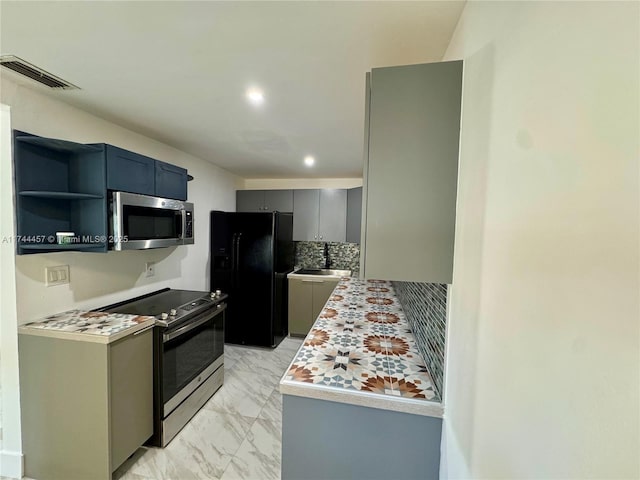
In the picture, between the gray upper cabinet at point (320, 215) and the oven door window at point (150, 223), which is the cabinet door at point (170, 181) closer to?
the oven door window at point (150, 223)

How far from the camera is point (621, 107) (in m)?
0.32

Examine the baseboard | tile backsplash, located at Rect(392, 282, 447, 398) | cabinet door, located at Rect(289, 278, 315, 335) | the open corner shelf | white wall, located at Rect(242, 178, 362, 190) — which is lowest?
the baseboard

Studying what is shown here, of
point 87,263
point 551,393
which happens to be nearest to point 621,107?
point 551,393

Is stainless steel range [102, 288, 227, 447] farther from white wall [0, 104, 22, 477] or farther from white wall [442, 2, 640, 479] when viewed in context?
white wall [442, 2, 640, 479]

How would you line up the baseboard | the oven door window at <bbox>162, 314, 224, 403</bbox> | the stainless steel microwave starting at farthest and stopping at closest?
the oven door window at <bbox>162, 314, 224, 403</bbox>
the stainless steel microwave
the baseboard

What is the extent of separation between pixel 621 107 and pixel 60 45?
184cm

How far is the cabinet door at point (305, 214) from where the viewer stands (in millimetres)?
3996

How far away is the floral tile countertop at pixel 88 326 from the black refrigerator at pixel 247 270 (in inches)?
64.4

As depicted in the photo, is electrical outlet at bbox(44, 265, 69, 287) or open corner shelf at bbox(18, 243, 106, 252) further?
electrical outlet at bbox(44, 265, 69, 287)

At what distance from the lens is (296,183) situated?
431 cm

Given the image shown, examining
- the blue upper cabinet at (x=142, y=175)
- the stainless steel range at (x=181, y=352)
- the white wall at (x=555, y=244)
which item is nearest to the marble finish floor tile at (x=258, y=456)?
the stainless steel range at (x=181, y=352)

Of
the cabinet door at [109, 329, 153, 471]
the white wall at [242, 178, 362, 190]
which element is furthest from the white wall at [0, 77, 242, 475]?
the white wall at [242, 178, 362, 190]

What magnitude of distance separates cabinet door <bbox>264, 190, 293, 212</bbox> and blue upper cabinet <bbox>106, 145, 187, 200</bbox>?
66.3 inches

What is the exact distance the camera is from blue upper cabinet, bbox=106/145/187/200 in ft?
5.76
